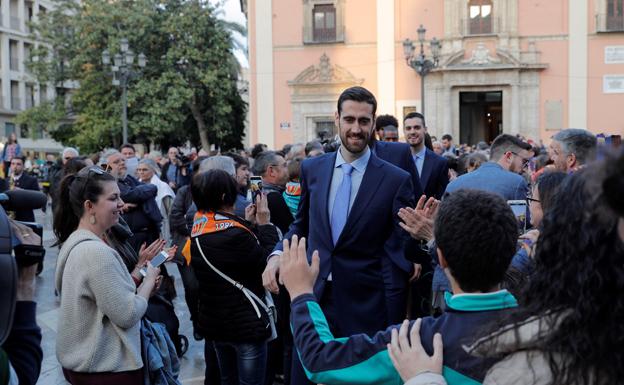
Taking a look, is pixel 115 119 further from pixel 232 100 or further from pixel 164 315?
pixel 164 315

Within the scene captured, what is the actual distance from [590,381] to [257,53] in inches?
1188

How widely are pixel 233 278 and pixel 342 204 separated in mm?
878

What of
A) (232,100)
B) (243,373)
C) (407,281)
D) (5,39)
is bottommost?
(243,373)

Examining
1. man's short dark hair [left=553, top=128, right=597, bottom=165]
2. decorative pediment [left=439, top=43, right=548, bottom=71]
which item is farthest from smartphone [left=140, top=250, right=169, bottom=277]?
decorative pediment [left=439, top=43, right=548, bottom=71]

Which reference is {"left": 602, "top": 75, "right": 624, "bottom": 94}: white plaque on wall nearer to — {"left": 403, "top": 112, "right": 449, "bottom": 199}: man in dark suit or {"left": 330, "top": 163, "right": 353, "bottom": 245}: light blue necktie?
{"left": 403, "top": 112, "right": 449, "bottom": 199}: man in dark suit

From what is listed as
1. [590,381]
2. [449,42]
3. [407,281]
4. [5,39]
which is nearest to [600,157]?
[590,381]

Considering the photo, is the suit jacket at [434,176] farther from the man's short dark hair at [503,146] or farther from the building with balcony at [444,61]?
the building with balcony at [444,61]

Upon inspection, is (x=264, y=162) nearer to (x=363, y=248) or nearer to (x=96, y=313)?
(x=363, y=248)

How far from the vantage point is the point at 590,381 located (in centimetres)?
171

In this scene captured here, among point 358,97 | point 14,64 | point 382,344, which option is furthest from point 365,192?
point 14,64

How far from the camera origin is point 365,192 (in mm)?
3920

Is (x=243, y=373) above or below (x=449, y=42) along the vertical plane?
below

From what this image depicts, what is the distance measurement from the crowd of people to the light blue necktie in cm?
1

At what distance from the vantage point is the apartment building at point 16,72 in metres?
50.6
